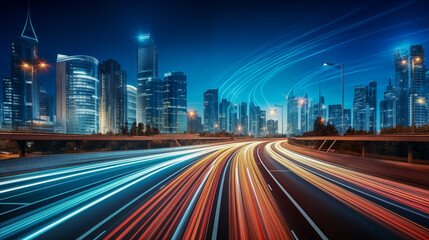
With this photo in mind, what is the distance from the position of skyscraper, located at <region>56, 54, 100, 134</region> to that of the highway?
18240cm

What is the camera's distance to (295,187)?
9.52 m

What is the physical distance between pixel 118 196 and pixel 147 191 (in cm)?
123

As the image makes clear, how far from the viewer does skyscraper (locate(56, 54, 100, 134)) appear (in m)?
162

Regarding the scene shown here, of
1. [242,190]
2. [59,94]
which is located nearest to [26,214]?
[242,190]

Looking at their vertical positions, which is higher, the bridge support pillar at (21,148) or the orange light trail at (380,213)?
the bridge support pillar at (21,148)

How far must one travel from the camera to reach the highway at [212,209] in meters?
5.17

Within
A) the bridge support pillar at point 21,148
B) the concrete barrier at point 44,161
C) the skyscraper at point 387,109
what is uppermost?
the skyscraper at point 387,109

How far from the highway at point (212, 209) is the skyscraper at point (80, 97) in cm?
18240

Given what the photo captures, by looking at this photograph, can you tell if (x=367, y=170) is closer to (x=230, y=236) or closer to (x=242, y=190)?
(x=242, y=190)

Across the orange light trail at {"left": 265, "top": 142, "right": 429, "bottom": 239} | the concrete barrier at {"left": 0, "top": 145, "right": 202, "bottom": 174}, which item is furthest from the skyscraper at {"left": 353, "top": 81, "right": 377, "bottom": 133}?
the concrete barrier at {"left": 0, "top": 145, "right": 202, "bottom": 174}

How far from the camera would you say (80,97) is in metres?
162

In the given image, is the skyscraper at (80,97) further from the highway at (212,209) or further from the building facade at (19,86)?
the highway at (212,209)

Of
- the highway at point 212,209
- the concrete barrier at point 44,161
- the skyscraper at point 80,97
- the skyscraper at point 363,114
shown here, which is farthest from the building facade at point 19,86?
the skyscraper at point 363,114

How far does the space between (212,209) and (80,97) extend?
196 metres
